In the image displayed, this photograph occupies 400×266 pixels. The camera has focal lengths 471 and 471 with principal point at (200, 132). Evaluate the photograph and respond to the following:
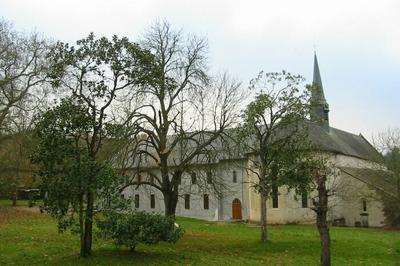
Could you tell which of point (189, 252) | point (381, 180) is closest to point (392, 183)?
point (381, 180)

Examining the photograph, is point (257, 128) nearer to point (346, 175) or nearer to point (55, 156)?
Result: point (55, 156)

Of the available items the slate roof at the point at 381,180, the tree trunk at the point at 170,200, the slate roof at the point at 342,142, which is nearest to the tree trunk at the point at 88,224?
the tree trunk at the point at 170,200

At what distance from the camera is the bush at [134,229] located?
17016mm

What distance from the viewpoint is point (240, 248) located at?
899 inches

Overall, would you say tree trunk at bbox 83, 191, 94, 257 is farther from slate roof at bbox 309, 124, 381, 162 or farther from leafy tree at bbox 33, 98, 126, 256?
slate roof at bbox 309, 124, 381, 162

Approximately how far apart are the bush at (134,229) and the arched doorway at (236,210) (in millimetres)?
35959

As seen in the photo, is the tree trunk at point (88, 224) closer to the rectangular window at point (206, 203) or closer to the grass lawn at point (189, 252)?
the grass lawn at point (189, 252)

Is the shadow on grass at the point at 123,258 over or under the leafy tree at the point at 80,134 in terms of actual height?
under

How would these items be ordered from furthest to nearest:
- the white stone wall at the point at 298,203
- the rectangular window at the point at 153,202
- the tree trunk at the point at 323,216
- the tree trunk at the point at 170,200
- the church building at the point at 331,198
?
the rectangular window at the point at 153,202 < the white stone wall at the point at 298,203 < the church building at the point at 331,198 < the tree trunk at the point at 170,200 < the tree trunk at the point at 323,216

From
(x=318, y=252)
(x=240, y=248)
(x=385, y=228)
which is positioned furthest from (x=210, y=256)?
(x=385, y=228)

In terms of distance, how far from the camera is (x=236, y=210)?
2111 inches

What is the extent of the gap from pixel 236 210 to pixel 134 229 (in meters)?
37.4

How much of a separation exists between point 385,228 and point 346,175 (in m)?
7.00

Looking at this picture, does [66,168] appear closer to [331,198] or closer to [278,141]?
[278,141]
